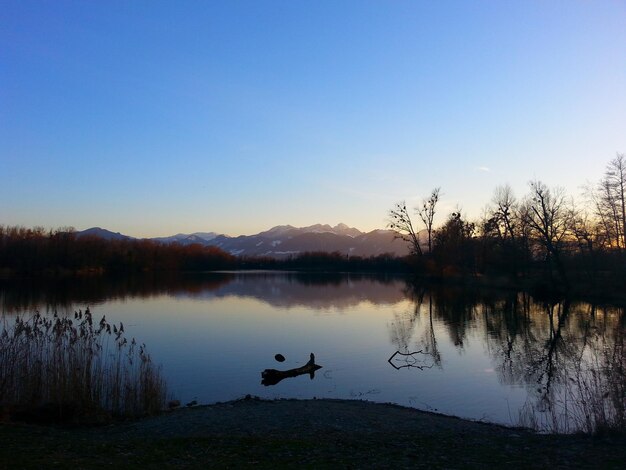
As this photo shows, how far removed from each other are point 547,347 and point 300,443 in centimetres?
1868

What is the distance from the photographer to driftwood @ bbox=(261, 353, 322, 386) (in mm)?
18234

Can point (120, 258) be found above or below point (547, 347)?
above

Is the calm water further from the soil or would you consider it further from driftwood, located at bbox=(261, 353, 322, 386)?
the soil

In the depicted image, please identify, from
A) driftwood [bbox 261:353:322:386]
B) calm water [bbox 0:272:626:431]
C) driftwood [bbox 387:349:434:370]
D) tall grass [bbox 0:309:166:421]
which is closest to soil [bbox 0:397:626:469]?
tall grass [bbox 0:309:166:421]

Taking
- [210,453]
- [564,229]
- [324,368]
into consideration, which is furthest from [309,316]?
[564,229]

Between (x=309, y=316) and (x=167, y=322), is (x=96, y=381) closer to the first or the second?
(x=167, y=322)

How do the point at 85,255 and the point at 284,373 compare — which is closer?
the point at 284,373

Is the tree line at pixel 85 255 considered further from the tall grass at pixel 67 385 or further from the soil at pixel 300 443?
the soil at pixel 300 443

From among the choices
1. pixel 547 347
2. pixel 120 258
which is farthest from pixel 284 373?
pixel 120 258

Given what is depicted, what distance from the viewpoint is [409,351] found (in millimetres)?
23766

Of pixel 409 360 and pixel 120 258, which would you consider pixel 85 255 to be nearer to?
pixel 120 258

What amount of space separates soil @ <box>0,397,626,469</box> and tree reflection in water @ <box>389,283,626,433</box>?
1961 mm

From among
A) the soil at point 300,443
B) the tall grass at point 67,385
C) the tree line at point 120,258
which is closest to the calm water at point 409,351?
the tall grass at point 67,385

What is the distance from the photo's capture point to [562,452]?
29.3 feet
